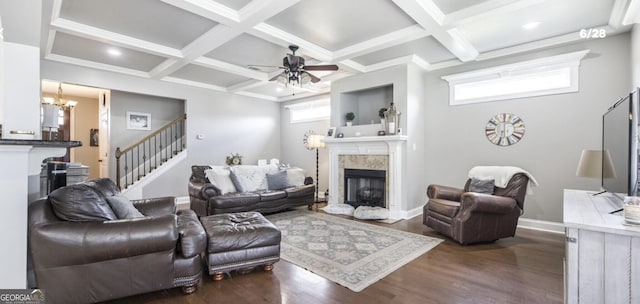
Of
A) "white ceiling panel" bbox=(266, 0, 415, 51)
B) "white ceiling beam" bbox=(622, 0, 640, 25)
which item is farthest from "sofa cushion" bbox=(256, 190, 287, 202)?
"white ceiling beam" bbox=(622, 0, 640, 25)

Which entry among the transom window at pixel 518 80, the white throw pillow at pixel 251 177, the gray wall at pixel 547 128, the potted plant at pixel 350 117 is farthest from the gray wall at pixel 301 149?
the transom window at pixel 518 80

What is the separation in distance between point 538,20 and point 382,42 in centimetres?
185

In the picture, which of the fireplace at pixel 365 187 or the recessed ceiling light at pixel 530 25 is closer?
the recessed ceiling light at pixel 530 25

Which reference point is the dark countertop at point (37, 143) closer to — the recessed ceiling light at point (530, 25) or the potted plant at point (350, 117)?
the potted plant at point (350, 117)


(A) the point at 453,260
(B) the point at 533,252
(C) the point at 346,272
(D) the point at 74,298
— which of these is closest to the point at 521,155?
(B) the point at 533,252

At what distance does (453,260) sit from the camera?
118 inches

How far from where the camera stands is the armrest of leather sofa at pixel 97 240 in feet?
6.00

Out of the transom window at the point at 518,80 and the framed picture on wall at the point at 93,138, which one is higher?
the transom window at the point at 518,80

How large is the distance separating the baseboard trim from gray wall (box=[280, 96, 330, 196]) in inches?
156

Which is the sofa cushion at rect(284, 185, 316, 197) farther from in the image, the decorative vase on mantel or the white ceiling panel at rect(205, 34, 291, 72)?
the white ceiling panel at rect(205, 34, 291, 72)

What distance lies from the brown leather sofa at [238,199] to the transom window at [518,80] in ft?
10.7

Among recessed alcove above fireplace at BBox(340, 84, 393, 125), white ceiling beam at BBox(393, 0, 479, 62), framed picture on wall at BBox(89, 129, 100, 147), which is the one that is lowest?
framed picture on wall at BBox(89, 129, 100, 147)

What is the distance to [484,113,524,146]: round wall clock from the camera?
4309 mm

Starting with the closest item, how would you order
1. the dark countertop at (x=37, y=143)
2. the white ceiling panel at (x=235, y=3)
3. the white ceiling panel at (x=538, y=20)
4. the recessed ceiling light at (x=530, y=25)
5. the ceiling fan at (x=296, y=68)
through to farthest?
1. the dark countertop at (x=37, y=143)
2. the white ceiling panel at (x=235, y=3)
3. the white ceiling panel at (x=538, y=20)
4. the recessed ceiling light at (x=530, y=25)
5. the ceiling fan at (x=296, y=68)
